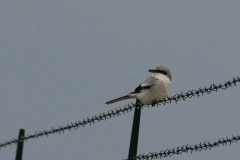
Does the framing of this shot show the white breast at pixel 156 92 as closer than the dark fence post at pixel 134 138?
No

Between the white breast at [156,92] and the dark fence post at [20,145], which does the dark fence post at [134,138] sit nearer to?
the white breast at [156,92]

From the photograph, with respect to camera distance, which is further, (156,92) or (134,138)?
(156,92)

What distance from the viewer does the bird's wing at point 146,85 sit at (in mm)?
6719

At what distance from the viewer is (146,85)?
22.2 ft

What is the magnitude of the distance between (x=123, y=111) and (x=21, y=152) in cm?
252

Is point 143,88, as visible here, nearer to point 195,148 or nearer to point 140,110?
point 140,110

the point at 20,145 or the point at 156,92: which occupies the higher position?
the point at 156,92

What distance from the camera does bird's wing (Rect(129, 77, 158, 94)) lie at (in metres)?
6.72

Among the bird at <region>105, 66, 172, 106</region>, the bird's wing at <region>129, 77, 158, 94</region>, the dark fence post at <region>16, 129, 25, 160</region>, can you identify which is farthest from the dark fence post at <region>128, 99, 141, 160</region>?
the dark fence post at <region>16, 129, 25, 160</region>

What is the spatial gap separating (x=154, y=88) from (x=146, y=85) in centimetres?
20

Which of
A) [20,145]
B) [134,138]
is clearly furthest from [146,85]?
[20,145]

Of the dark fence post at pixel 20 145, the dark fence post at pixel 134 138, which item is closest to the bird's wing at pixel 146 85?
the dark fence post at pixel 134 138

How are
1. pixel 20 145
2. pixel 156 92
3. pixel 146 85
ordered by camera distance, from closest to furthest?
pixel 156 92, pixel 146 85, pixel 20 145

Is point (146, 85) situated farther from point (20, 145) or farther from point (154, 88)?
point (20, 145)
